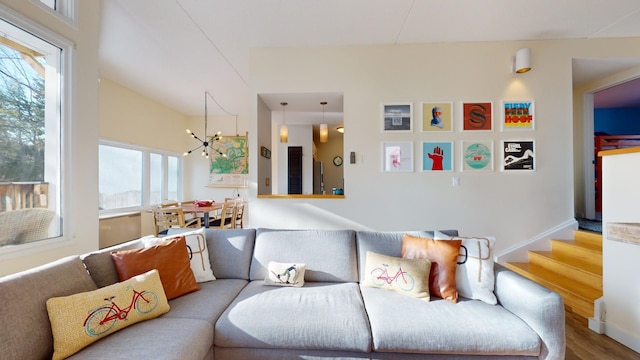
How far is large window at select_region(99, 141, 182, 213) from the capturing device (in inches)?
168

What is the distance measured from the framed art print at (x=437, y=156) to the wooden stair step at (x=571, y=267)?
1.44m

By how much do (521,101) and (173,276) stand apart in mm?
4130

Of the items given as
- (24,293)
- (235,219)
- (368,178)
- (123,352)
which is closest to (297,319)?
(123,352)

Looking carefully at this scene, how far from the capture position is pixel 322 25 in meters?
2.73

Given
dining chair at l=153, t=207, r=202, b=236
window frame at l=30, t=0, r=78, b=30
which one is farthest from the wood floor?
window frame at l=30, t=0, r=78, b=30

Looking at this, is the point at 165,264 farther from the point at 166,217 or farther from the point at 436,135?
the point at 436,135

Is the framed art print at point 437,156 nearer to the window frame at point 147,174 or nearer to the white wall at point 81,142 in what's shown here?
the white wall at point 81,142

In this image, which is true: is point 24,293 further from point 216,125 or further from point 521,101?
point 216,125

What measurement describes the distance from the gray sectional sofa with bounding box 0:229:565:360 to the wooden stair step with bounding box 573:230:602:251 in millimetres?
2075

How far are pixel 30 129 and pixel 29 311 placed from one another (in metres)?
1.56

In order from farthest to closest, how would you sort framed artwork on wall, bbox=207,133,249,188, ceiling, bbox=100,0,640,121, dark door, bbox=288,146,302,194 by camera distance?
dark door, bbox=288,146,302,194
framed artwork on wall, bbox=207,133,249,188
ceiling, bbox=100,0,640,121

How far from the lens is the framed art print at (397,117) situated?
3104 mm

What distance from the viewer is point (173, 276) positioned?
1639 mm

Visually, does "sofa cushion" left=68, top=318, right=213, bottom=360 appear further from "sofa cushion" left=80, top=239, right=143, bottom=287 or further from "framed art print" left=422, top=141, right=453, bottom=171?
"framed art print" left=422, top=141, right=453, bottom=171
